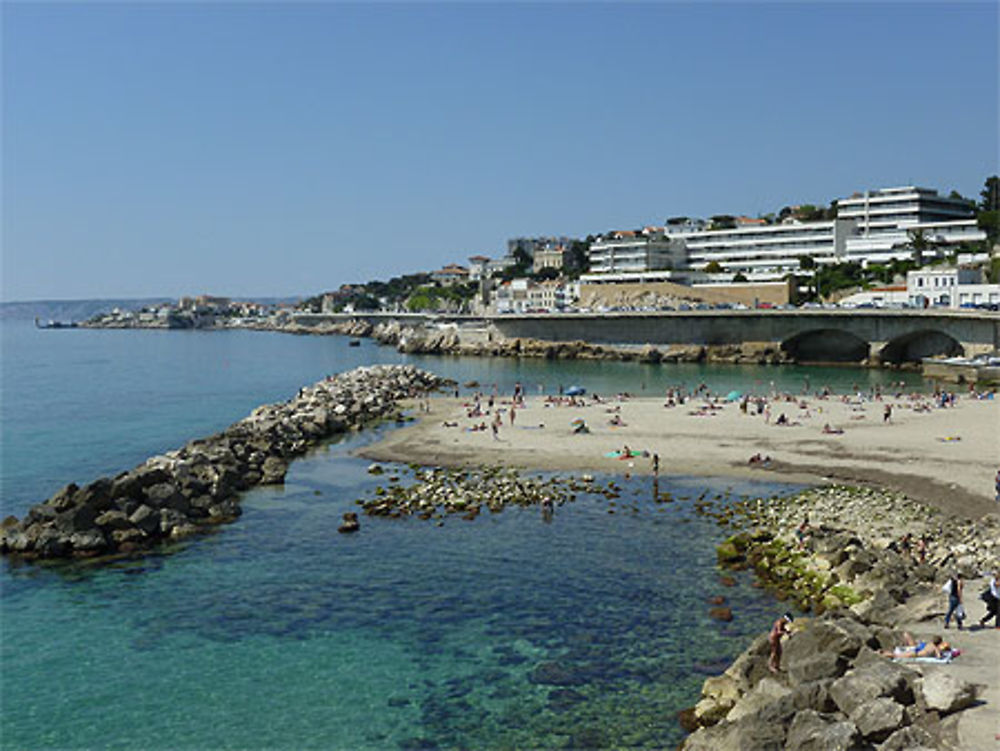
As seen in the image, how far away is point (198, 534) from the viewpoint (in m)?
31.4

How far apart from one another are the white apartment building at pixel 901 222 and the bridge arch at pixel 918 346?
147 ft

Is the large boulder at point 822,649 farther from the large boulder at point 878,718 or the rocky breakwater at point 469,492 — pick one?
the rocky breakwater at point 469,492

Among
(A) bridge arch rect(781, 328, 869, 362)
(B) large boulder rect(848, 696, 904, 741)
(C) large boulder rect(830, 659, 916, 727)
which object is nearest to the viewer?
(B) large boulder rect(848, 696, 904, 741)

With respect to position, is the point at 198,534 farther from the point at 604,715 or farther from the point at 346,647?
the point at 604,715

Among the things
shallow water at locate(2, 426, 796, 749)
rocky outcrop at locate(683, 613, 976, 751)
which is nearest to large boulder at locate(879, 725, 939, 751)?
rocky outcrop at locate(683, 613, 976, 751)

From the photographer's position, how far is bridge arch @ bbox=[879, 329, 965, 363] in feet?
273

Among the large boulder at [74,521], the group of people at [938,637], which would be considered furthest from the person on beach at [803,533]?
the large boulder at [74,521]

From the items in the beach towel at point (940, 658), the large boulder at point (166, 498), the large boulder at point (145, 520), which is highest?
the beach towel at point (940, 658)

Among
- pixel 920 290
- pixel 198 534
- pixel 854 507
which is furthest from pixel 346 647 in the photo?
pixel 920 290

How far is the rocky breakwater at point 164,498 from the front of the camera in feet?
97.4

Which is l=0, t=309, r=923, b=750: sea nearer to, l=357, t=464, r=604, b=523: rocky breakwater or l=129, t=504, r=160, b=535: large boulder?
l=357, t=464, r=604, b=523: rocky breakwater

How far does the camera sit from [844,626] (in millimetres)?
17453

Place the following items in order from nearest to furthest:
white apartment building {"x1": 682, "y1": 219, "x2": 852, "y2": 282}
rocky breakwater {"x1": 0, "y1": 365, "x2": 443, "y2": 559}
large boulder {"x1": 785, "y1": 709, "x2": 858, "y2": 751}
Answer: large boulder {"x1": 785, "y1": 709, "x2": 858, "y2": 751} → rocky breakwater {"x1": 0, "y1": 365, "x2": 443, "y2": 559} → white apartment building {"x1": 682, "y1": 219, "x2": 852, "y2": 282}

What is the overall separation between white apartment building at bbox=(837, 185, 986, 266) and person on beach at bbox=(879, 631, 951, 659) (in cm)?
12240
